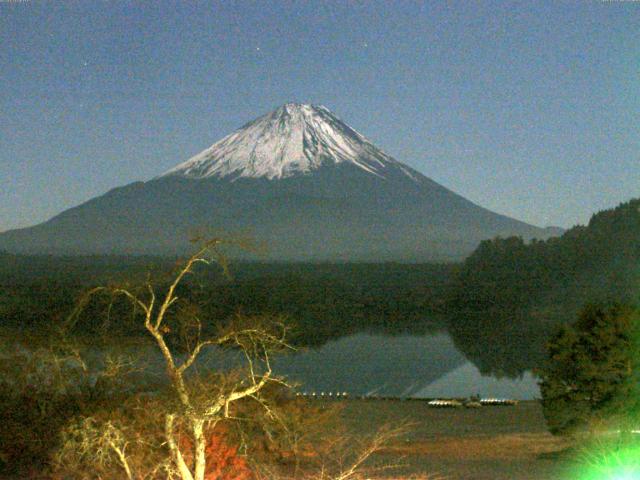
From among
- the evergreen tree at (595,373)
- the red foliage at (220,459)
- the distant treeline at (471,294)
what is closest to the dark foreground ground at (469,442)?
the evergreen tree at (595,373)

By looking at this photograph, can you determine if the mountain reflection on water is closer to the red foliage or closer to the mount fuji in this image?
the red foliage

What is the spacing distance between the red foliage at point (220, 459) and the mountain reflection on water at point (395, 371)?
1533 cm

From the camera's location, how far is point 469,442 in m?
13.2

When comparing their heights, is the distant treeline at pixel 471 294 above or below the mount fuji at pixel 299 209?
below

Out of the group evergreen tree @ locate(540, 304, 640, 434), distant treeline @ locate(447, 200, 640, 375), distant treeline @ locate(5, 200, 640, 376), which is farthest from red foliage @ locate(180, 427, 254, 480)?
distant treeline @ locate(447, 200, 640, 375)

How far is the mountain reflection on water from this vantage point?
25.5 metres

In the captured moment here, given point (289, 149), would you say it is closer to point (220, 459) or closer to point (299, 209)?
point (299, 209)

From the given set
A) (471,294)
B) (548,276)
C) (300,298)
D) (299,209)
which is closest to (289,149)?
(299,209)

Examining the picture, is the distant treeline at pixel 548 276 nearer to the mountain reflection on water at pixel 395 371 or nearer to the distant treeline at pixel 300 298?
the distant treeline at pixel 300 298

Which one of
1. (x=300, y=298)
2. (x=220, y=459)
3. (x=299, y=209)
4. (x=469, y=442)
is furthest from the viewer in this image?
(x=299, y=209)

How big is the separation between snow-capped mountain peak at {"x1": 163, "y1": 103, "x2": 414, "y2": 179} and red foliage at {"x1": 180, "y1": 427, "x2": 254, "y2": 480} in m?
101

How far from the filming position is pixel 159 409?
22.3 ft

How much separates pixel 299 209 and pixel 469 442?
344ft

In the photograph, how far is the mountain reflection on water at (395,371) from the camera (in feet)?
83.6
